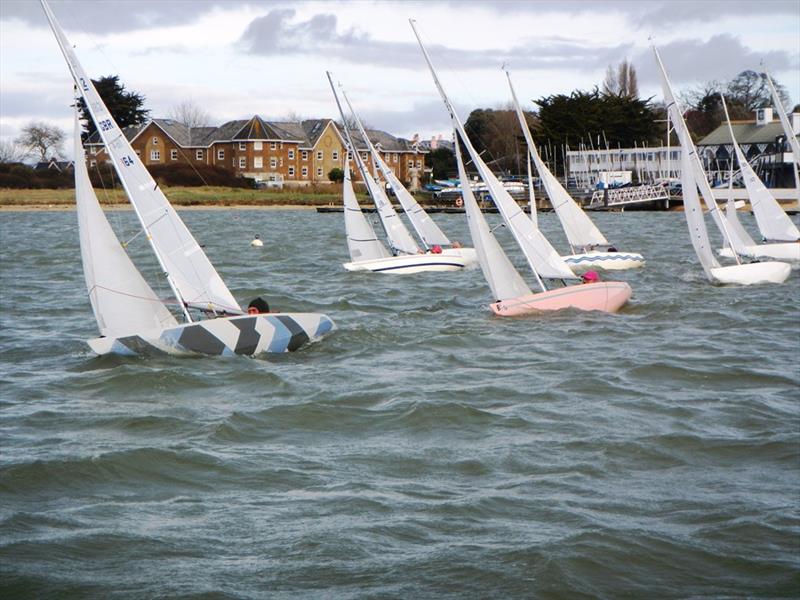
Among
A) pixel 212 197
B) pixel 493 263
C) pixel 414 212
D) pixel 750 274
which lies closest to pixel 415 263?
pixel 414 212

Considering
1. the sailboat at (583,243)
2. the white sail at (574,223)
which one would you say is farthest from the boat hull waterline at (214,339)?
the white sail at (574,223)

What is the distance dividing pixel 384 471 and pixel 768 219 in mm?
28087

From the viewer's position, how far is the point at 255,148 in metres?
110

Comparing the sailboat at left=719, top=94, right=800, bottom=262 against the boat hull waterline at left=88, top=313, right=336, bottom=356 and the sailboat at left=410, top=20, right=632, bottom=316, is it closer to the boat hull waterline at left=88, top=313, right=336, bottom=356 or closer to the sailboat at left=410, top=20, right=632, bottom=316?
the sailboat at left=410, top=20, right=632, bottom=316

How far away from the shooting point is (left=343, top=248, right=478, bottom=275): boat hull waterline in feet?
108

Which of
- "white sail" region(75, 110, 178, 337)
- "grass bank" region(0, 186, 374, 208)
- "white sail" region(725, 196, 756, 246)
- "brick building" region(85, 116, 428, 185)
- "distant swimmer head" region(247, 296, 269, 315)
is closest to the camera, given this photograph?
"white sail" region(75, 110, 178, 337)

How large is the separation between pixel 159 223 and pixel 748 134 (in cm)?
8722

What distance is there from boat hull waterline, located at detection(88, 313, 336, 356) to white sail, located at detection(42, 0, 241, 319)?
0.44m

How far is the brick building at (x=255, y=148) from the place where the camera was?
109 metres

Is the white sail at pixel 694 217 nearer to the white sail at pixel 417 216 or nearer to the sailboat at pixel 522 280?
the sailboat at pixel 522 280

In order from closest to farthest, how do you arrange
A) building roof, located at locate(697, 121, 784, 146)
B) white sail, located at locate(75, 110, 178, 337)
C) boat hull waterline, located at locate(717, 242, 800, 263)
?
white sail, located at locate(75, 110, 178, 337) < boat hull waterline, located at locate(717, 242, 800, 263) < building roof, located at locate(697, 121, 784, 146)

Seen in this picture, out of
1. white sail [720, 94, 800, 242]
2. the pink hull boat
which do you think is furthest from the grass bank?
the pink hull boat

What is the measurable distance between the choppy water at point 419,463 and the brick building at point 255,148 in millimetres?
87558

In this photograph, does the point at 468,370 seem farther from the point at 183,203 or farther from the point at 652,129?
the point at 652,129
